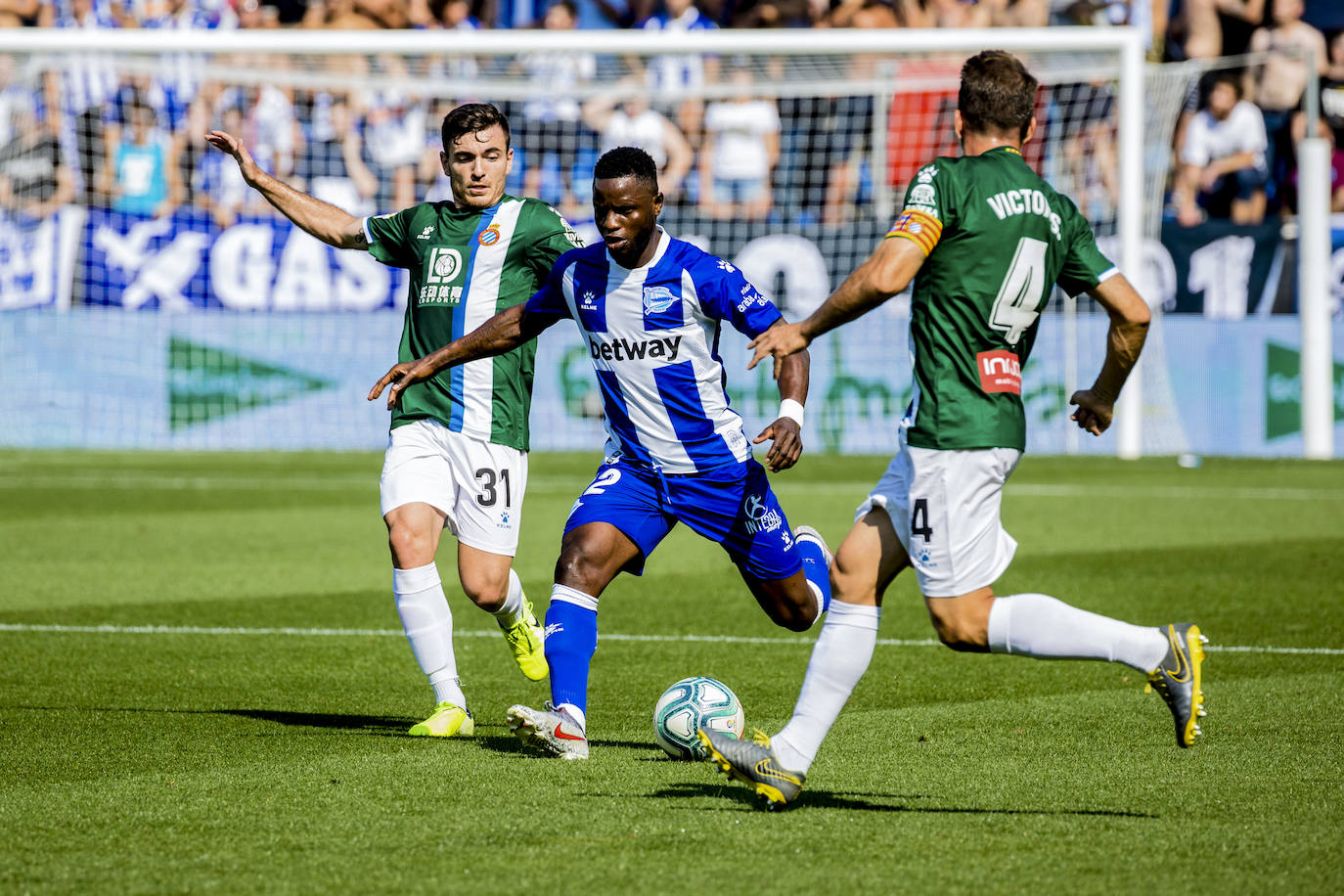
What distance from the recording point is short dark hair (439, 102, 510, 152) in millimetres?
6344

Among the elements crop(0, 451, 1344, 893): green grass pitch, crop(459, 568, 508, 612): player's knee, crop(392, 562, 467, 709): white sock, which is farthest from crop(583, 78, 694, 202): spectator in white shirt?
crop(392, 562, 467, 709): white sock

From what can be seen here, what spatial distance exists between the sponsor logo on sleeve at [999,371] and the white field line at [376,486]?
1042 cm

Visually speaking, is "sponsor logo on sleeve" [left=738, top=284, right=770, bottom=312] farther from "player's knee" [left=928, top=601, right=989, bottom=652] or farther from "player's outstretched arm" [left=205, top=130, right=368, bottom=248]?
"player's outstretched arm" [left=205, top=130, right=368, bottom=248]

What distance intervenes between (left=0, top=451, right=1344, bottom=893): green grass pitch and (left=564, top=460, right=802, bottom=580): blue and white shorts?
0.73 m

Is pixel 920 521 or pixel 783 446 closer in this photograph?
pixel 920 521

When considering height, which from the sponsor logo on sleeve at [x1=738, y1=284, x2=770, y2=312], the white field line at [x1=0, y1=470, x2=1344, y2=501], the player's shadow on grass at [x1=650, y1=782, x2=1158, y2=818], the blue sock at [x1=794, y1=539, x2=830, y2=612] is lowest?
the white field line at [x1=0, y1=470, x2=1344, y2=501]

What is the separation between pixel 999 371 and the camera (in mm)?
4758

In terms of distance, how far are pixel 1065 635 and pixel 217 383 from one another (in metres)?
16.1

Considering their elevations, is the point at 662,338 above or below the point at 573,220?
below

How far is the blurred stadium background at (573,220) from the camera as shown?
18812 mm

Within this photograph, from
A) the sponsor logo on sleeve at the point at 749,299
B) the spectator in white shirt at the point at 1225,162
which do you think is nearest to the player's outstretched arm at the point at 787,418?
the sponsor logo on sleeve at the point at 749,299

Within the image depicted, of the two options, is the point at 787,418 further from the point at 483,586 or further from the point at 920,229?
the point at 483,586

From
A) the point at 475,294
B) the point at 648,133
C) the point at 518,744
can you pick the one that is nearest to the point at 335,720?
the point at 518,744

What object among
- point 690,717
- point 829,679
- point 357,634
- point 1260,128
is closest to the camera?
point 829,679
